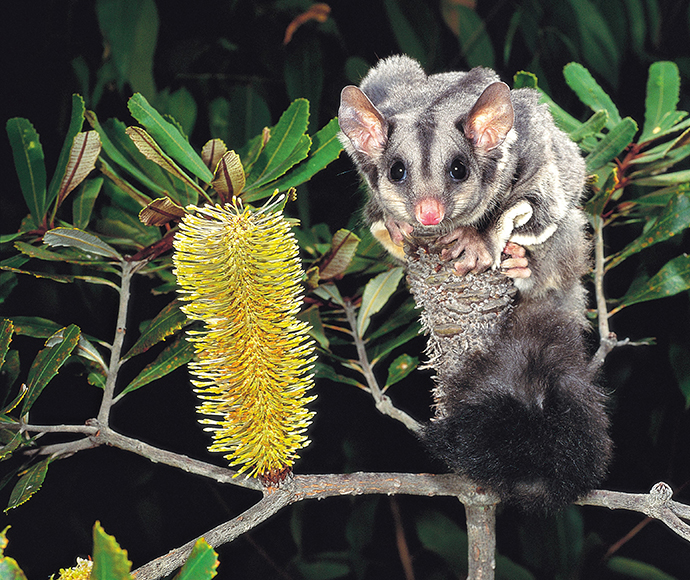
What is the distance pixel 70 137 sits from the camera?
1.18 meters

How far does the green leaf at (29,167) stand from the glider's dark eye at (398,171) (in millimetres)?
658

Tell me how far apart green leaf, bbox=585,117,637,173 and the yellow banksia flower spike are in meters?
0.85

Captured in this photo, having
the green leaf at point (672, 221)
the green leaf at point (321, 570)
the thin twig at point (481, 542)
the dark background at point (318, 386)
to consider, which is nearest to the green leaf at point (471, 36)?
the dark background at point (318, 386)

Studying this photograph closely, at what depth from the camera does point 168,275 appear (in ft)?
4.69

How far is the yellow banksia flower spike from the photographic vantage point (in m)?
0.74

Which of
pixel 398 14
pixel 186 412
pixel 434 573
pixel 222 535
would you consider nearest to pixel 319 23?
pixel 398 14

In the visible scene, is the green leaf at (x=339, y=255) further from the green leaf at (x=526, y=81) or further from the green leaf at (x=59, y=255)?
the green leaf at (x=526, y=81)

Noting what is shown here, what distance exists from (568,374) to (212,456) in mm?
1538

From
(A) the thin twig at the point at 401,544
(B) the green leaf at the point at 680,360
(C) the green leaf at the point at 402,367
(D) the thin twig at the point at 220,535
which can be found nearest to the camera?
(D) the thin twig at the point at 220,535

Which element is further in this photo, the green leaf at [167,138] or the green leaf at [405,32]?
the green leaf at [405,32]

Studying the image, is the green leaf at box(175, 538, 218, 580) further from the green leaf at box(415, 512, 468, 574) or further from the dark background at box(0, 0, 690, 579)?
the green leaf at box(415, 512, 468, 574)

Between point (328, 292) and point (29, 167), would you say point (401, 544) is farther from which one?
point (29, 167)

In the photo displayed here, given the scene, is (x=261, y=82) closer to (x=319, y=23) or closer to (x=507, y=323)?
(x=319, y=23)

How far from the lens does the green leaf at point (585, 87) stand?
1.51m
